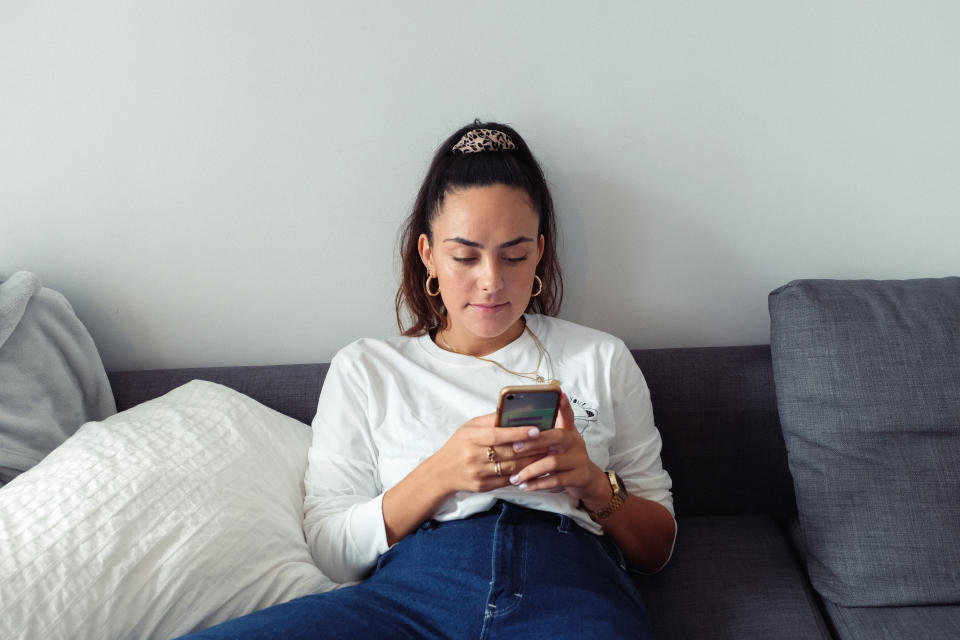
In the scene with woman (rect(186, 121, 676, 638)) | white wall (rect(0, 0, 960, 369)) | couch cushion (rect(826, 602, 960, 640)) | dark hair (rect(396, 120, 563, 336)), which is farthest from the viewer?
white wall (rect(0, 0, 960, 369))

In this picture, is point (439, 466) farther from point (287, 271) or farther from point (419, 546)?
point (287, 271)

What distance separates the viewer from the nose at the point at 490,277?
1184mm

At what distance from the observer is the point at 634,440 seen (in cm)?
130

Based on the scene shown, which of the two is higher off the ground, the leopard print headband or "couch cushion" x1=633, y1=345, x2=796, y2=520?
the leopard print headband

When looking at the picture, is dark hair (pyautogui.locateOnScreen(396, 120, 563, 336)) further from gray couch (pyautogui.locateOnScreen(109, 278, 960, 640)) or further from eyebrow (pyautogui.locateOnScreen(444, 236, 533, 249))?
gray couch (pyautogui.locateOnScreen(109, 278, 960, 640))

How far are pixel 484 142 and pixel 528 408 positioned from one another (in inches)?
19.9

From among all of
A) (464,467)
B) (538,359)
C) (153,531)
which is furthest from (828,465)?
(153,531)

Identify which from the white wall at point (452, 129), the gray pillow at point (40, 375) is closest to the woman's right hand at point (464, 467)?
the white wall at point (452, 129)

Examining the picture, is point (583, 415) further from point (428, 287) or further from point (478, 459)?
point (428, 287)

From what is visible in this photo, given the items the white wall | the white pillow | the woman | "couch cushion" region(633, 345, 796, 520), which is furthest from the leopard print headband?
the white pillow

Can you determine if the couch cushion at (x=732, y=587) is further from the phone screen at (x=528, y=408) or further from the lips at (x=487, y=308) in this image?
the lips at (x=487, y=308)

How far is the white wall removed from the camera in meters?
1.40

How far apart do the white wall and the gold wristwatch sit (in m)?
0.46

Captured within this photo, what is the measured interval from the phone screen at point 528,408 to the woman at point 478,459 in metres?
0.02
